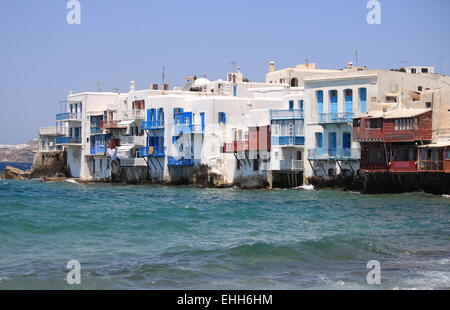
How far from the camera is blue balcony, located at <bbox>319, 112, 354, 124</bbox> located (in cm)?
5878

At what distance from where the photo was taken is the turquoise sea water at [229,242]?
25.1 m

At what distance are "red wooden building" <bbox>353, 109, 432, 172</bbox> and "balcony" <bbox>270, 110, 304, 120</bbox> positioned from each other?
7.01 meters

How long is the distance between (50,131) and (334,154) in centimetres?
4012

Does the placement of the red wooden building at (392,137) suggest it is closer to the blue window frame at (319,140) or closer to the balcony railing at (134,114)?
the blue window frame at (319,140)

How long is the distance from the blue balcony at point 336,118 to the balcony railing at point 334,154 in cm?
186

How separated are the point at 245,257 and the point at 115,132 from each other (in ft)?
172

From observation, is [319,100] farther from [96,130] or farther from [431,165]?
[96,130]

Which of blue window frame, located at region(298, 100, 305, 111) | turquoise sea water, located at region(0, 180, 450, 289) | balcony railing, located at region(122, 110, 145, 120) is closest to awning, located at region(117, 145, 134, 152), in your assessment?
balcony railing, located at region(122, 110, 145, 120)

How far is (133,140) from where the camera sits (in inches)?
3002

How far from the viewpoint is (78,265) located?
2656 cm
